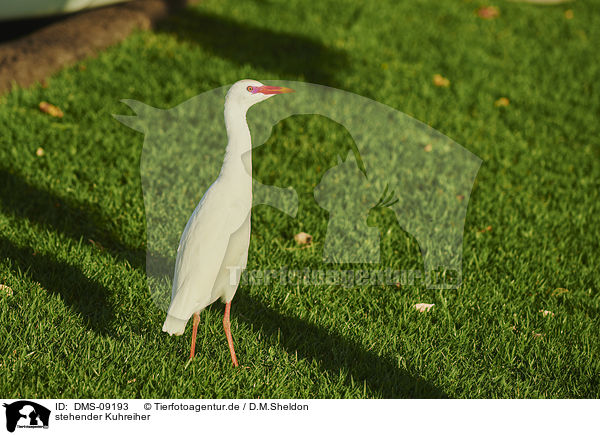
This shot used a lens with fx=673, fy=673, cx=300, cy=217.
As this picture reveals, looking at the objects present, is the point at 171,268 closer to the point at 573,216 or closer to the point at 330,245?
the point at 330,245

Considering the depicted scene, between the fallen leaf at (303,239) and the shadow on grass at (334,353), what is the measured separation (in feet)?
2.39

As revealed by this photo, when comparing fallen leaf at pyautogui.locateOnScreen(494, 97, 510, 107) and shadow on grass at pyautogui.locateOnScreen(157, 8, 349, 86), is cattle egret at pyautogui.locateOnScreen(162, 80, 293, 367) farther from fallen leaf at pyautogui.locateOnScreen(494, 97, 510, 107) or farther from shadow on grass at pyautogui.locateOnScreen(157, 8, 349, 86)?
fallen leaf at pyautogui.locateOnScreen(494, 97, 510, 107)

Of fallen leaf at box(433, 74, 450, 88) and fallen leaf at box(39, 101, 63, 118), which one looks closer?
fallen leaf at box(39, 101, 63, 118)

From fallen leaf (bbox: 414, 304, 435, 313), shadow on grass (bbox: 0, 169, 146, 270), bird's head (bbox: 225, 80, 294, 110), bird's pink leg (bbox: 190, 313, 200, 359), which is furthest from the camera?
shadow on grass (bbox: 0, 169, 146, 270)

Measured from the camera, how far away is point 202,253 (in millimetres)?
2693

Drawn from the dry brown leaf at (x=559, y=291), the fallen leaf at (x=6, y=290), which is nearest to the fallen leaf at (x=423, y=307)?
the dry brown leaf at (x=559, y=291)

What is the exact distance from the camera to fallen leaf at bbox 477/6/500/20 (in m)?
8.31

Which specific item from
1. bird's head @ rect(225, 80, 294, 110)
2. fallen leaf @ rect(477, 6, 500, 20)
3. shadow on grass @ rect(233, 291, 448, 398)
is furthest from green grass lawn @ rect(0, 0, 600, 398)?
bird's head @ rect(225, 80, 294, 110)

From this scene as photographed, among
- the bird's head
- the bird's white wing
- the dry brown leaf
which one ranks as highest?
the bird's head

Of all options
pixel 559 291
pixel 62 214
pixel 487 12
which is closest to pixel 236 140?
pixel 62 214

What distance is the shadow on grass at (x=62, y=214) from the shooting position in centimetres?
385

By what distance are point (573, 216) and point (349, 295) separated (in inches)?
78.8
